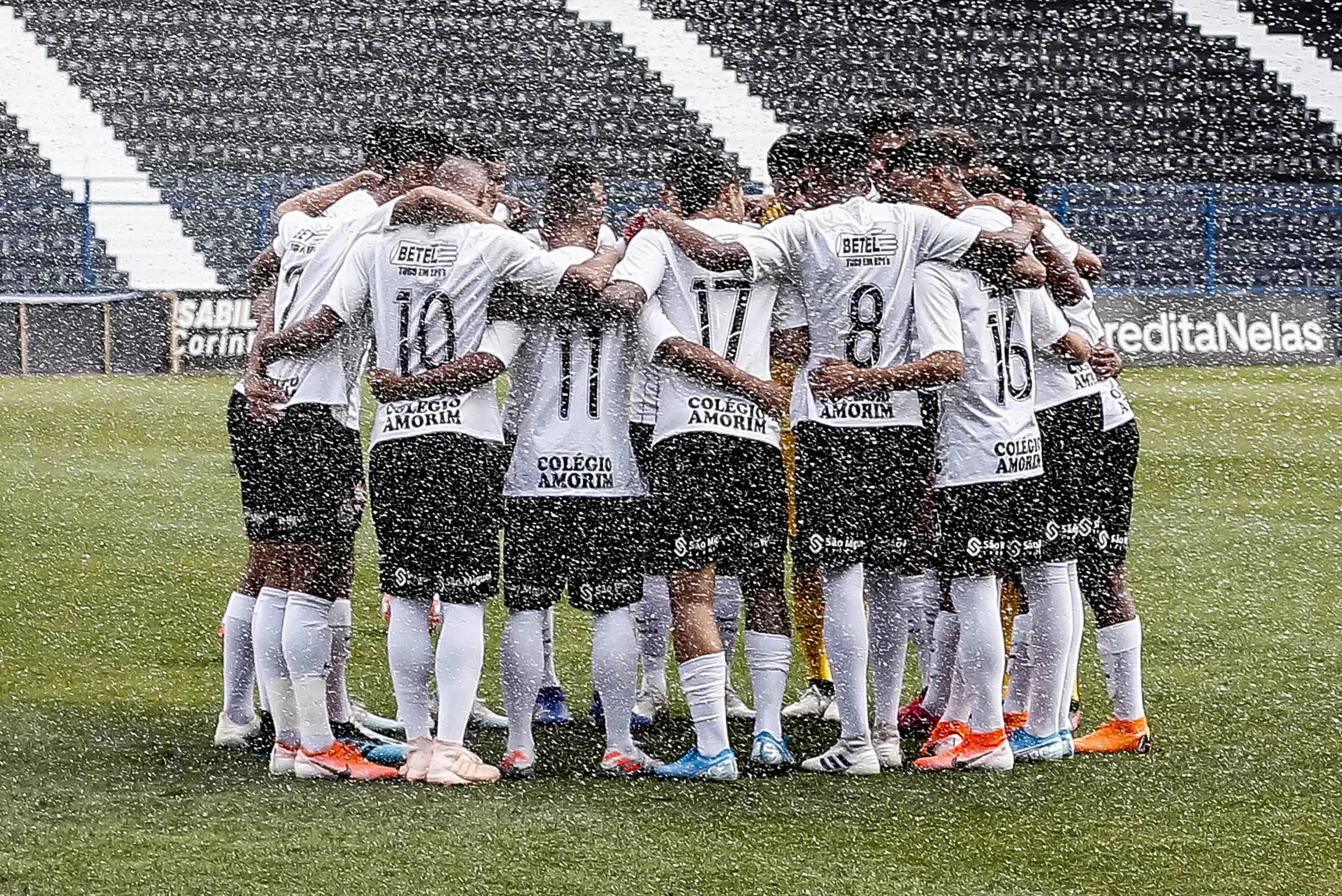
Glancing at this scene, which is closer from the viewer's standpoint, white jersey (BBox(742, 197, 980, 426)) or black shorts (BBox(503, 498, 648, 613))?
black shorts (BBox(503, 498, 648, 613))

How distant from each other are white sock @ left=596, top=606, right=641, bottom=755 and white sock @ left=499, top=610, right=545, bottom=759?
163 millimetres

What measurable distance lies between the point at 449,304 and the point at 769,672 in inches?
54.8

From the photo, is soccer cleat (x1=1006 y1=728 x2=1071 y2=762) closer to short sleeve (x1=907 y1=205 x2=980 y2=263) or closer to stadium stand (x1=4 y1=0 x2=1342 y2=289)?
short sleeve (x1=907 y1=205 x2=980 y2=263)

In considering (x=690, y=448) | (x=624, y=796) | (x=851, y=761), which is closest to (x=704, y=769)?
(x=624, y=796)

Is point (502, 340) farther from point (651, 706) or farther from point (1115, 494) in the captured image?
point (1115, 494)

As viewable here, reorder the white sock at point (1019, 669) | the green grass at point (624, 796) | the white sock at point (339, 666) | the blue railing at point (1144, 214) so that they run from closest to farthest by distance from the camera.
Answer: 1. the green grass at point (624, 796)
2. the white sock at point (1019, 669)
3. the white sock at point (339, 666)
4. the blue railing at point (1144, 214)

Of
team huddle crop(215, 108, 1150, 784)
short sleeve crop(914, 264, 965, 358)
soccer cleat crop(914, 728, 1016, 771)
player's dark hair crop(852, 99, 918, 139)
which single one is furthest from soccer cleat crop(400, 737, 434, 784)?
player's dark hair crop(852, 99, 918, 139)

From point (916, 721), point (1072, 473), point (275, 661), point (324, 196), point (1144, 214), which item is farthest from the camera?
point (1144, 214)

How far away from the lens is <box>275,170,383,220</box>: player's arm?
5.73 m

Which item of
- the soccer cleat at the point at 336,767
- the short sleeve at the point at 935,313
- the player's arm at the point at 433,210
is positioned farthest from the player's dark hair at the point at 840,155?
the soccer cleat at the point at 336,767

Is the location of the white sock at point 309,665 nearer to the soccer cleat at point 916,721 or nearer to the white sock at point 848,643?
the white sock at point 848,643

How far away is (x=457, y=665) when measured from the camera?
198 inches

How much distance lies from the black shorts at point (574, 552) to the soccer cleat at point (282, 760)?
0.75 m

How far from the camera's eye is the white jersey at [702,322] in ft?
16.7
